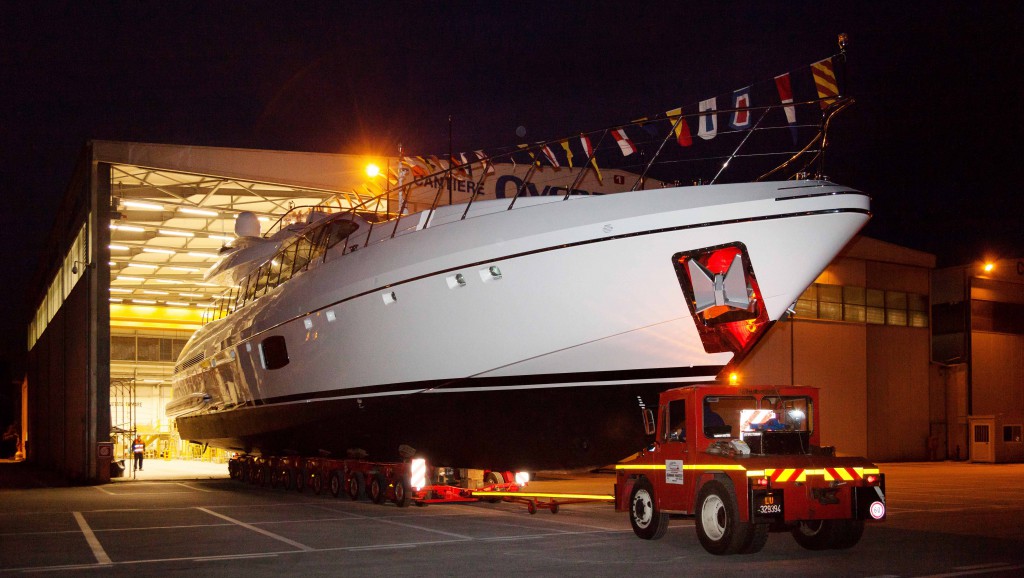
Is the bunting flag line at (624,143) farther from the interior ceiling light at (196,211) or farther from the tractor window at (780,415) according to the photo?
the interior ceiling light at (196,211)

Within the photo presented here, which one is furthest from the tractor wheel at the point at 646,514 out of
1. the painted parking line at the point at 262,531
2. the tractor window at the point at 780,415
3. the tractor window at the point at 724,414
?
the painted parking line at the point at 262,531

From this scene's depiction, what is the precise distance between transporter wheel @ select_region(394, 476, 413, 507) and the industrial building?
6.00 meters

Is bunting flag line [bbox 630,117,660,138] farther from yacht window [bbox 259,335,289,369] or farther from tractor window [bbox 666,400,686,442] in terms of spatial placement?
yacht window [bbox 259,335,289,369]

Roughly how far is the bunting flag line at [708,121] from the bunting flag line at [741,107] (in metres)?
0.25

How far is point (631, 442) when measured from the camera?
11406mm

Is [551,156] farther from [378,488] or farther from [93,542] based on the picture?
[93,542]

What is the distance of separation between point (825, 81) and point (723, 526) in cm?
549

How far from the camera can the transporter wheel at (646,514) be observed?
9352mm

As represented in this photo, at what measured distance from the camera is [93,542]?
9.89 m

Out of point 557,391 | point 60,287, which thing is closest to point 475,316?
point 557,391

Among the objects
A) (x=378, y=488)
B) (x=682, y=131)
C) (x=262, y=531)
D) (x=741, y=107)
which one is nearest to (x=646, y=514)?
(x=262, y=531)

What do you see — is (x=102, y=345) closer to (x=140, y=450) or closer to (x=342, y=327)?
(x=140, y=450)

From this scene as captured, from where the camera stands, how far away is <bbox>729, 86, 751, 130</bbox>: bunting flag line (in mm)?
10945

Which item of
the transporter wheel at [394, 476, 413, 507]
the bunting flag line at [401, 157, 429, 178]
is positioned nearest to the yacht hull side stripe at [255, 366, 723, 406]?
the transporter wheel at [394, 476, 413, 507]
